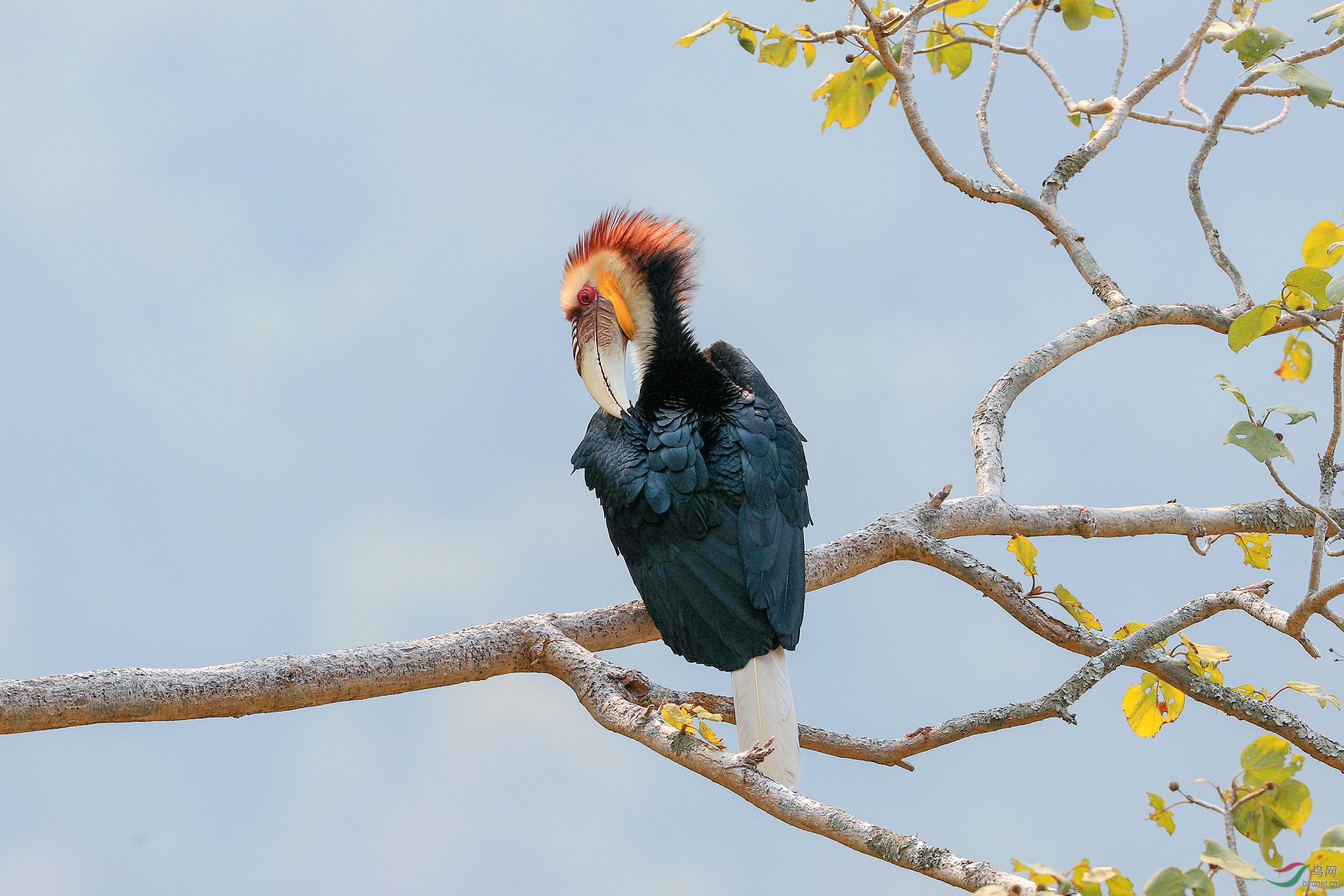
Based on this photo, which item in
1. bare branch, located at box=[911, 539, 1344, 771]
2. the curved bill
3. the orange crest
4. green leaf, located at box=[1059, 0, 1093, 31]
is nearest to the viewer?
bare branch, located at box=[911, 539, 1344, 771]

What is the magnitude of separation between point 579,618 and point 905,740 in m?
0.99

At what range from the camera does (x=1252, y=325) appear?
7.97 feet

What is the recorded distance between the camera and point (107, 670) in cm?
240

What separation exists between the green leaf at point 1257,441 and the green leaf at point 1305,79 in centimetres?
116

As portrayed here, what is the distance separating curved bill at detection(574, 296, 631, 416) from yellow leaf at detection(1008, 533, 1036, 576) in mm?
1215

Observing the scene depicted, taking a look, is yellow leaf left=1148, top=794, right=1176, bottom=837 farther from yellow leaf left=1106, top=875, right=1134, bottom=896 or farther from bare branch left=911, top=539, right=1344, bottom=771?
bare branch left=911, top=539, right=1344, bottom=771

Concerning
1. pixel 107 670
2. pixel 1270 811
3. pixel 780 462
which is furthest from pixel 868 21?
pixel 107 670

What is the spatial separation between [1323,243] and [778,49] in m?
2.10

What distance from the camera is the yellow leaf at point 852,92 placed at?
4094 millimetres

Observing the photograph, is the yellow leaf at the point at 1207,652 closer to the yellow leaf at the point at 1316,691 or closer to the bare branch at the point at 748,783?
the yellow leaf at the point at 1316,691

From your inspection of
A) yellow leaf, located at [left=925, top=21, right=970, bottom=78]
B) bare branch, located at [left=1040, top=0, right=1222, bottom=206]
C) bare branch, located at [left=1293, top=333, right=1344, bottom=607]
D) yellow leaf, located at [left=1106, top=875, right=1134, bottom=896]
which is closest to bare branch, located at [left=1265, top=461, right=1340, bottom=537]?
bare branch, located at [left=1293, top=333, right=1344, bottom=607]

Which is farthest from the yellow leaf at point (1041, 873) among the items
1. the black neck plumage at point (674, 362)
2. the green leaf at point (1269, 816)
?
the black neck plumage at point (674, 362)

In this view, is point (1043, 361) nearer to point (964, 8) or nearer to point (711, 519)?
point (964, 8)

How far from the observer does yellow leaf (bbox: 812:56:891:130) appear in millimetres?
4094
